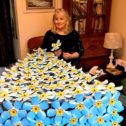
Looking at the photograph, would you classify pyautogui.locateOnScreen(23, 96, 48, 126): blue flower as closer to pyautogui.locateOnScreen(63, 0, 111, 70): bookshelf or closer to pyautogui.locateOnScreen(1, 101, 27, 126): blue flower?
pyautogui.locateOnScreen(1, 101, 27, 126): blue flower

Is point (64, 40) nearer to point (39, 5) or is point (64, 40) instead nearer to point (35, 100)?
Answer: point (39, 5)

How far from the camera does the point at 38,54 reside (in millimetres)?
1856

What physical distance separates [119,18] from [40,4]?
122 cm

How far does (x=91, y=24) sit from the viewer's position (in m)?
3.23

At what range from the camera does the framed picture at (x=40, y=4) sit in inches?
117

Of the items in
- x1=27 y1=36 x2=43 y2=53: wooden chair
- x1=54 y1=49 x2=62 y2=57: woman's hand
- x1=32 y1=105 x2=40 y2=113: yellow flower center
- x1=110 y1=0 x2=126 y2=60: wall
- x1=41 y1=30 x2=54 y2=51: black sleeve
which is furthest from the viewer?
x1=110 y1=0 x2=126 y2=60: wall

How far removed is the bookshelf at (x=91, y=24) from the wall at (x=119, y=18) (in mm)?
120

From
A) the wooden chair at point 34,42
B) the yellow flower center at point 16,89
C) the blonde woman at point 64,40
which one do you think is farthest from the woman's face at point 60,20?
the yellow flower center at point 16,89

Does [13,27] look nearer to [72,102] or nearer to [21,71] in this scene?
[21,71]

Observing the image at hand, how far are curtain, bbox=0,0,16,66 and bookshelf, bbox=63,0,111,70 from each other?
861mm

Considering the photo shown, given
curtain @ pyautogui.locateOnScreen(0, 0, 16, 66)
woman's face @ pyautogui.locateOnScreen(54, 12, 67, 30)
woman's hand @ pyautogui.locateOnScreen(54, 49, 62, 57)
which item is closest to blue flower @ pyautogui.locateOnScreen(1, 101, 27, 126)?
woman's hand @ pyautogui.locateOnScreen(54, 49, 62, 57)

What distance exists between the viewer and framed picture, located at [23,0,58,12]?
2.98 meters

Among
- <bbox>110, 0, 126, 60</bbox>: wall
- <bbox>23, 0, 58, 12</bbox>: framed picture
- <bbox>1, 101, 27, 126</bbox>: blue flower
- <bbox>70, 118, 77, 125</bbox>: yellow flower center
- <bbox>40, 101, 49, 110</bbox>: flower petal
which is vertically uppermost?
<bbox>23, 0, 58, 12</bbox>: framed picture

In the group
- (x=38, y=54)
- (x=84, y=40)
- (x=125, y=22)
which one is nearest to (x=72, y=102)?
(x=38, y=54)
